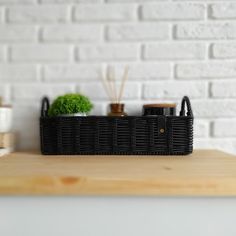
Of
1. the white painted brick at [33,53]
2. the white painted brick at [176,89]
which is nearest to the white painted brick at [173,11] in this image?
the white painted brick at [176,89]

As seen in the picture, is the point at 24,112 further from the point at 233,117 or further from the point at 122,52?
the point at 233,117

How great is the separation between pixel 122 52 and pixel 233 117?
0.48 metres

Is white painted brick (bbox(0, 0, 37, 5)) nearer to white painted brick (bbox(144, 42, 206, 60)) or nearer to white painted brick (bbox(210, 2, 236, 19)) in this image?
white painted brick (bbox(144, 42, 206, 60))

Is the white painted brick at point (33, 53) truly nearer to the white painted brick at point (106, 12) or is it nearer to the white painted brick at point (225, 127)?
the white painted brick at point (106, 12)

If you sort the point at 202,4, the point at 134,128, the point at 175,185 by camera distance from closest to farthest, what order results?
→ the point at 175,185
the point at 134,128
the point at 202,4

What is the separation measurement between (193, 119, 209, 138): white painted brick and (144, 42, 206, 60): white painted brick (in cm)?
24

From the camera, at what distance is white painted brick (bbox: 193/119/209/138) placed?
3.37 feet

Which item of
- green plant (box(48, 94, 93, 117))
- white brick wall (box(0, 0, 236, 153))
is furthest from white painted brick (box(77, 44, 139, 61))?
green plant (box(48, 94, 93, 117))

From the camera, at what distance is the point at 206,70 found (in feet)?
3.36

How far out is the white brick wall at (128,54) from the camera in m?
1.02

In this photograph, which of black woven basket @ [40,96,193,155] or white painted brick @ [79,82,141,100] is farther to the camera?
white painted brick @ [79,82,141,100]

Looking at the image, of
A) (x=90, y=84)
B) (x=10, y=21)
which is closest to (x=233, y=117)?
(x=90, y=84)

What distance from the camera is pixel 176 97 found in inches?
40.3

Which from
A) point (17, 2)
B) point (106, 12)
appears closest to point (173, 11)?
point (106, 12)
